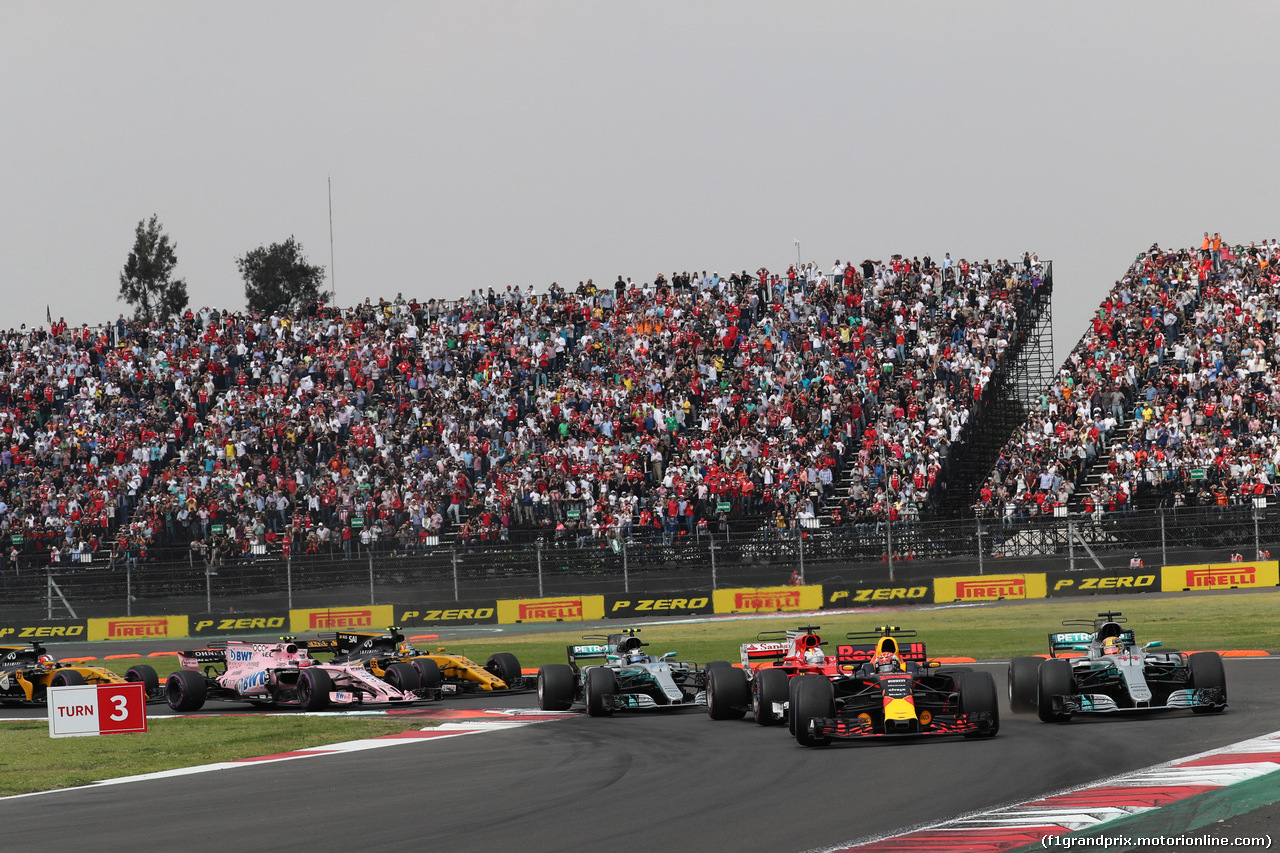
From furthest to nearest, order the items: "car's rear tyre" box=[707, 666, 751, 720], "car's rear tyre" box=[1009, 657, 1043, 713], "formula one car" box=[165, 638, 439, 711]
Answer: "formula one car" box=[165, 638, 439, 711]
"car's rear tyre" box=[707, 666, 751, 720]
"car's rear tyre" box=[1009, 657, 1043, 713]

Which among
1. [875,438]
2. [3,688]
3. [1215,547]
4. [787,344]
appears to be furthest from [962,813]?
[787,344]

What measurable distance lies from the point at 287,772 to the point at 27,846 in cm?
387

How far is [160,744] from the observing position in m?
16.5

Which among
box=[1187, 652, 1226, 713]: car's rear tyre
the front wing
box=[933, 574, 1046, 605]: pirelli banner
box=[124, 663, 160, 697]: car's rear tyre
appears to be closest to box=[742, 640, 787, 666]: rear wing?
the front wing

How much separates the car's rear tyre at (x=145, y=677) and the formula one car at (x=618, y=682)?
6.29 m

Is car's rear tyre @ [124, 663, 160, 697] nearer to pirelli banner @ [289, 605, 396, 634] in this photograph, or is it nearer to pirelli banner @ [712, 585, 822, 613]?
pirelli banner @ [289, 605, 396, 634]

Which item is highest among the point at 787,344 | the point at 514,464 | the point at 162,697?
the point at 787,344

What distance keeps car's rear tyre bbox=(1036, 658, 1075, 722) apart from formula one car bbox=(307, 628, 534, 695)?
27.6 ft

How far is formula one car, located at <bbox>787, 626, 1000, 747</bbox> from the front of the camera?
1386 cm

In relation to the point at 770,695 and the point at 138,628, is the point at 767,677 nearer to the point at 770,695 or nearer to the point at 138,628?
the point at 770,695

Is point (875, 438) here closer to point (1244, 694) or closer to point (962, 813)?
point (1244, 694)

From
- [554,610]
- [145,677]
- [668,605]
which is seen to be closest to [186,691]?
[145,677]

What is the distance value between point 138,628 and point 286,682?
1951cm

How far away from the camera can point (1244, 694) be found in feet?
55.9
